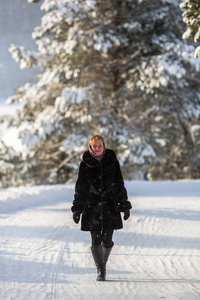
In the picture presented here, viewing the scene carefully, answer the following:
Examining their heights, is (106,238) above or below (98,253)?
above

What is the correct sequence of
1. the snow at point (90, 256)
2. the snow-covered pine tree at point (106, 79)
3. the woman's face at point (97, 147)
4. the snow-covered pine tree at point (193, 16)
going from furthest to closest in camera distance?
the snow-covered pine tree at point (106, 79)
the snow-covered pine tree at point (193, 16)
the woman's face at point (97, 147)
the snow at point (90, 256)

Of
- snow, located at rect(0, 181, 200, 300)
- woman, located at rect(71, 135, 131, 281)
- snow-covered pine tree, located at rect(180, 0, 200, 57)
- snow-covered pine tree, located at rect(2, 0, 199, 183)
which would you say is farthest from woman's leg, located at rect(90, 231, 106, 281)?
snow-covered pine tree, located at rect(2, 0, 199, 183)

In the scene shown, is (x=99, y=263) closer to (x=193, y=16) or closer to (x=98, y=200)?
(x=98, y=200)

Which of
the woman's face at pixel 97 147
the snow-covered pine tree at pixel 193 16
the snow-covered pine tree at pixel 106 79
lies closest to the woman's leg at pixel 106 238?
the woman's face at pixel 97 147

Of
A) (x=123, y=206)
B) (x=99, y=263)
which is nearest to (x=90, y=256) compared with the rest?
(x=99, y=263)

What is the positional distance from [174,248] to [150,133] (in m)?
12.0

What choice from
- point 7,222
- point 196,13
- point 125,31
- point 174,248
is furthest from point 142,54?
point 174,248

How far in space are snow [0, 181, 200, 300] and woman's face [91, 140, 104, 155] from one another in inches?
56.4

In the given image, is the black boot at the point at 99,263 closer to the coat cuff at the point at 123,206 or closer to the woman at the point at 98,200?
the woman at the point at 98,200

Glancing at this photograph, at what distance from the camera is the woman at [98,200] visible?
4688 mm

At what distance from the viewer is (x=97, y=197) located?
470 cm

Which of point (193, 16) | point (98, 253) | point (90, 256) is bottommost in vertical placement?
point (90, 256)

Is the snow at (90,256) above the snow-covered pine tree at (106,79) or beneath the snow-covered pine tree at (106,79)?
beneath

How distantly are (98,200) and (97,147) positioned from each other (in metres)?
0.59
